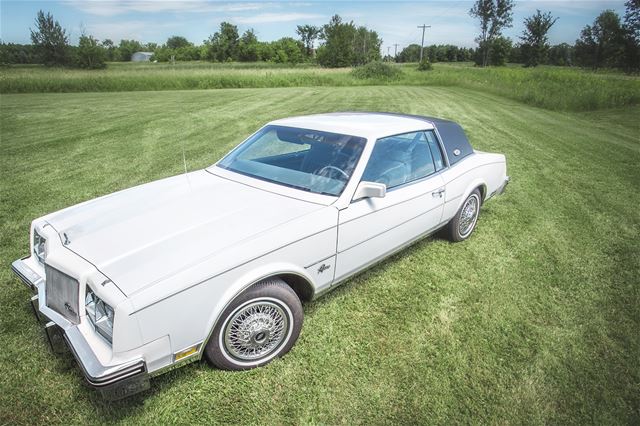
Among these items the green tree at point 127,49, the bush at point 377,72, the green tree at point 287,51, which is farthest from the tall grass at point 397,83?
the green tree at point 127,49

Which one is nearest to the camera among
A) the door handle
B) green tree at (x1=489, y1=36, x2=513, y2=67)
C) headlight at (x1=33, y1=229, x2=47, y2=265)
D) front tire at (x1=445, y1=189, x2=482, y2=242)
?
headlight at (x1=33, y1=229, x2=47, y2=265)

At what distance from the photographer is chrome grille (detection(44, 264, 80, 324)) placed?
1960 mm

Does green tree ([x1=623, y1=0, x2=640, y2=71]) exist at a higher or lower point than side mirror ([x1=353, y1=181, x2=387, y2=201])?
higher

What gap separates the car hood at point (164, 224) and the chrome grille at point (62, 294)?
0.51 ft

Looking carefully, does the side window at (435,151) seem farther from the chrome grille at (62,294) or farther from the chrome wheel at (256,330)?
the chrome grille at (62,294)

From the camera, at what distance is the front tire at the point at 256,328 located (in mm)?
2148

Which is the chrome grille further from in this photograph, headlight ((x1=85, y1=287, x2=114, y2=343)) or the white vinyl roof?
the white vinyl roof

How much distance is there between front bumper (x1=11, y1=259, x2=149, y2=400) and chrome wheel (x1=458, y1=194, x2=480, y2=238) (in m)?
3.42

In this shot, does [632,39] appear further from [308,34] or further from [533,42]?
[308,34]

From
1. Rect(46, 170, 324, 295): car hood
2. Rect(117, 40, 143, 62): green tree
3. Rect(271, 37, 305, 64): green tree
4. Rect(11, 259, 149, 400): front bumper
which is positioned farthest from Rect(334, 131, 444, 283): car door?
Rect(117, 40, 143, 62): green tree

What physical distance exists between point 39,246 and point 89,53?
53167 mm

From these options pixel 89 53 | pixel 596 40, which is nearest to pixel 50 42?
pixel 89 53

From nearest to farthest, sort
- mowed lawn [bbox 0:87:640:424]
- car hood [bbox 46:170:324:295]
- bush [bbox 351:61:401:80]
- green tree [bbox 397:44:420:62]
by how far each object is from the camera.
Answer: car hood [bbox 46:170:324:295], mowed lawn [bbox 0:87:640:424], bush [bbox 351:61:401:80], green tree [bbox 397:44:420:62]

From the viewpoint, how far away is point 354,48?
228ft
